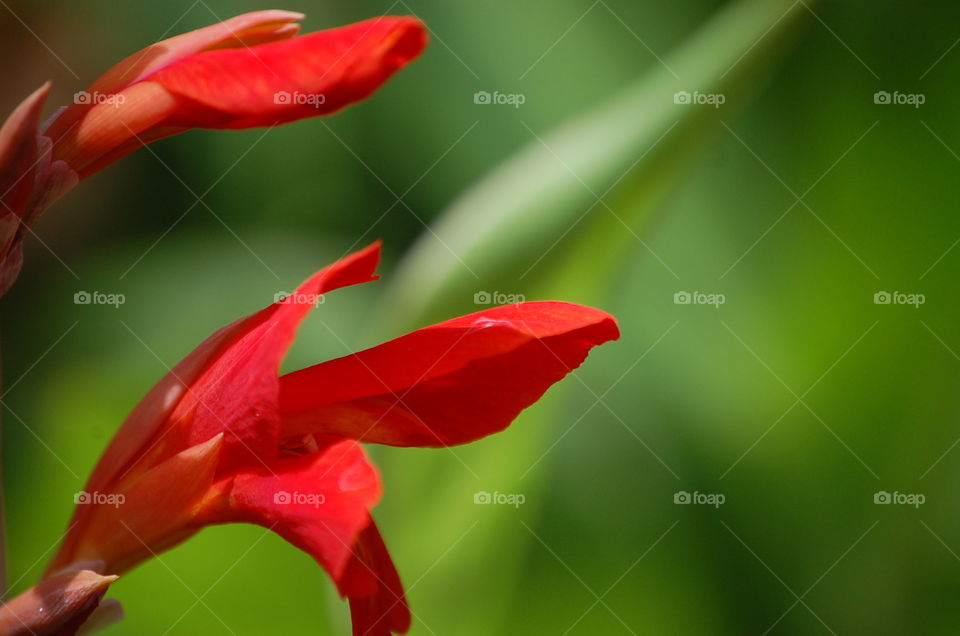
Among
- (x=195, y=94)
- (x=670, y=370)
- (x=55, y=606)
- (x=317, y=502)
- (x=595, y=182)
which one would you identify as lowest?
(x=55, y=606)

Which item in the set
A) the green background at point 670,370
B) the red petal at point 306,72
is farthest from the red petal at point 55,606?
the green background at point 670,370

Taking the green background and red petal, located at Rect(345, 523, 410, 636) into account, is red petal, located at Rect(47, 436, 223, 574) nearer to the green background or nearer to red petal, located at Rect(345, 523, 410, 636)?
red petal, located at Rect(345, 523, 410, 636)

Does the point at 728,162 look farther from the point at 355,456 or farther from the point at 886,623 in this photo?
the point at 355,456

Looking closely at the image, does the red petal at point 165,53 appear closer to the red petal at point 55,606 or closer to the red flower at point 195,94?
the red flower at point 195,94

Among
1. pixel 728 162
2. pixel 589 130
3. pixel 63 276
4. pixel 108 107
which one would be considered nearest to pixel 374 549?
pixel 108 107

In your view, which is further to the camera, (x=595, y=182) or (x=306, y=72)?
(x=595, y=182)

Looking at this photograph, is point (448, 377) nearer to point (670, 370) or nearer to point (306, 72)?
point (306, 72)

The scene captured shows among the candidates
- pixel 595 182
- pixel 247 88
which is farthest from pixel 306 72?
pixel 595 182
